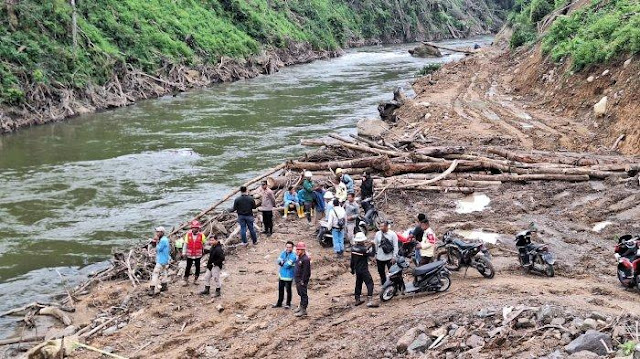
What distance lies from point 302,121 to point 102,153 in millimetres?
10648

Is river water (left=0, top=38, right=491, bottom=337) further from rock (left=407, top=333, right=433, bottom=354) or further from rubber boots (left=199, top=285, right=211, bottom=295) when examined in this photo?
rock (left=407, top=333, right=433, bottom=354)

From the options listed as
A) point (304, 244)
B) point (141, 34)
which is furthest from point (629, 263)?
point (141, 34)

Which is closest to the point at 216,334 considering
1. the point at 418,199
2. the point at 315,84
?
the point at 418,199

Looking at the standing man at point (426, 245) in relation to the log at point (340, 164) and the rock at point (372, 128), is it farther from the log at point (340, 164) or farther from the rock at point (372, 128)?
the rock at point (372, 128)

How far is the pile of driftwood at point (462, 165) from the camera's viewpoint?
17.8m

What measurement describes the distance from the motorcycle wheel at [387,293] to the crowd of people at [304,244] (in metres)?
0.21

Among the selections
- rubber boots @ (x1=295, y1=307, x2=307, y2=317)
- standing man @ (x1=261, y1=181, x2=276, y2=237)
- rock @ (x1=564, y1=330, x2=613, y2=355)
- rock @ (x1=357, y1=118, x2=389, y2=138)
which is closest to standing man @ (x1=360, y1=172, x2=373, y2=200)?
standing man @ (x1=261, y1=181, x2=276, y2=237)

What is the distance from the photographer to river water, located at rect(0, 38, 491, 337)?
17172mm

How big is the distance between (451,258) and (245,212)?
553 cm

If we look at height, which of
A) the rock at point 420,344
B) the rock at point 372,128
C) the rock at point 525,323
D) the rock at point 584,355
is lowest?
the rock at point 420,344

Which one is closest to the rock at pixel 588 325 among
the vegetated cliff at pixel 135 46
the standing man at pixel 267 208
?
the standing man at pixel 267 208

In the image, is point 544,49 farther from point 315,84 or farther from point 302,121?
point 315,84

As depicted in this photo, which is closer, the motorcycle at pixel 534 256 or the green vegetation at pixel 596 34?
the motorcycle at pixel 534 256

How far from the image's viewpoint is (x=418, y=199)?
1788cm
